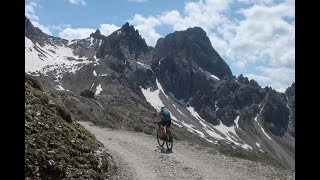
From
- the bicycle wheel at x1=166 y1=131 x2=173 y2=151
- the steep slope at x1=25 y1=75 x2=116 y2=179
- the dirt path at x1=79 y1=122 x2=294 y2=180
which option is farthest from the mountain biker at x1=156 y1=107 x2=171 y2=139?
the steep slope at x1=25 y1=75 x2=116 y2=179

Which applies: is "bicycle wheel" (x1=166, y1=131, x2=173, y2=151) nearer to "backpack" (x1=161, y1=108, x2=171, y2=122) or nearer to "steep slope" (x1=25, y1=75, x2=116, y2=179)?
"backpack" (x1=161, y1=108, x2=171, y2=122)

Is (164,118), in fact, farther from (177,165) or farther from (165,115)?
(177,165)

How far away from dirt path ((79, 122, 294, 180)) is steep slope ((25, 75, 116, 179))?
1615 mm

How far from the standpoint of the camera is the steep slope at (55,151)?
48.9 feet

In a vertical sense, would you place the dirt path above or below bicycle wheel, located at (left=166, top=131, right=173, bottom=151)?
below

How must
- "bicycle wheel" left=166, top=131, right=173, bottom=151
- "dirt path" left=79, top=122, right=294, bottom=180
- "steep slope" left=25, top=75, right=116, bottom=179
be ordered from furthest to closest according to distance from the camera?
"bicycle wheel" left=166, top=131, right=173, bottom=151, "dirt path" left=79, top=122, right=294, bottom=180, "steep slope" left=25, top=75, right=116, bottom=179

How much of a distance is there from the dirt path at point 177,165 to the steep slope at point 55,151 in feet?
5.30

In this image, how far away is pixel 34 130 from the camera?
17359 millimetres

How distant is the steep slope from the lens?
48.9ft

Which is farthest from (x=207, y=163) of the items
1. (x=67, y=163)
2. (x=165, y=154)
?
(x=67, y=163)

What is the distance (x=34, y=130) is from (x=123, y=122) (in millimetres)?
143451

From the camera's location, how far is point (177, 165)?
24422 millimetres
